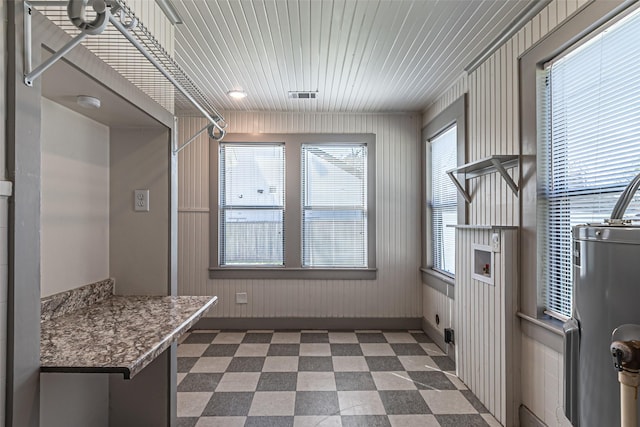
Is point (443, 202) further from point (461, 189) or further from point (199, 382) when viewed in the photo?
point (199, 382)

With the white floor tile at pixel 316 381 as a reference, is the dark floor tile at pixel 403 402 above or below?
below

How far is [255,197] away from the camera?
3.91 metres

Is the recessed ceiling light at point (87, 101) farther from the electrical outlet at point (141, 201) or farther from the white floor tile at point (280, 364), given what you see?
the white floor tile at point (280, 364)

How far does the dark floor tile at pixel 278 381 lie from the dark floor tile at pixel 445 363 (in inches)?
49.2

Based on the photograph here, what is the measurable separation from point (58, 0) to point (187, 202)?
9.90ft

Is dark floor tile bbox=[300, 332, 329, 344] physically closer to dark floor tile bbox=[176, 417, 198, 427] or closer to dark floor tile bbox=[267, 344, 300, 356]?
dark floor tile bbox=[267, 344, 300, 356]

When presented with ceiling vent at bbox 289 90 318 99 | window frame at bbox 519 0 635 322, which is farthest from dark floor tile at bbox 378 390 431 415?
ceiling vent at bbox 289 90 318 99

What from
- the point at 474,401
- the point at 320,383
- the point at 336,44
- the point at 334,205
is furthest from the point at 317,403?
the point at 336,44

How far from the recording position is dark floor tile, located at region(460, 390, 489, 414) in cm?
224

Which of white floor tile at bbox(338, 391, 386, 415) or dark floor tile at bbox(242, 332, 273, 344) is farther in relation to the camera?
dark floor tile at bbox(242, 332, 273, 344)

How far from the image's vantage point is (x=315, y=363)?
9.70 feet

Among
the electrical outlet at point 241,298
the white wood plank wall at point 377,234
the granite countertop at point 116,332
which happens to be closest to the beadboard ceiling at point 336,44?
the white wood plank wall at point 377,234

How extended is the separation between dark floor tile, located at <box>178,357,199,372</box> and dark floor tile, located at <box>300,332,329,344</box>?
1.05 metres

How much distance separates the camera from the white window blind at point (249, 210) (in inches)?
153
